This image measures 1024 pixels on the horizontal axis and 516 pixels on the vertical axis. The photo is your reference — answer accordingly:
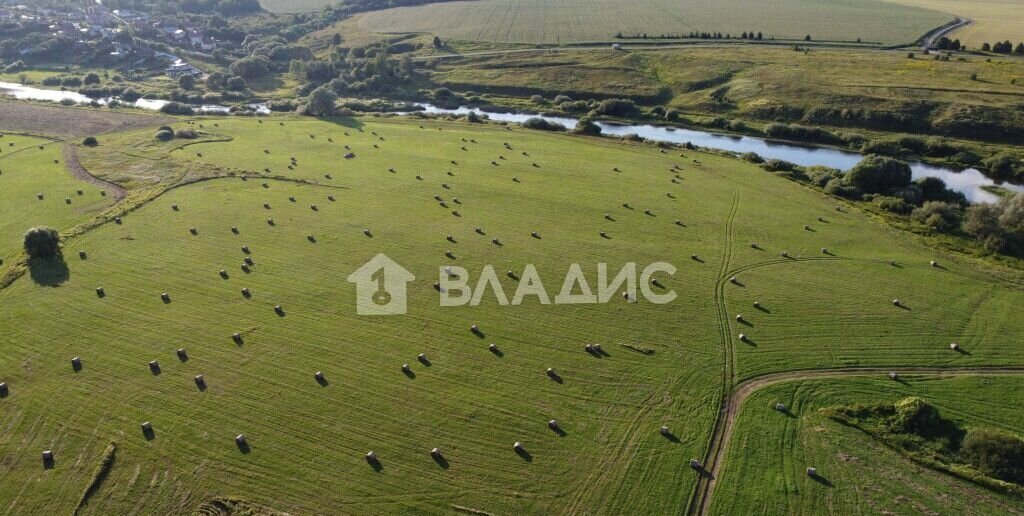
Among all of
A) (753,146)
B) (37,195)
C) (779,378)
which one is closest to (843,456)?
(779,378)

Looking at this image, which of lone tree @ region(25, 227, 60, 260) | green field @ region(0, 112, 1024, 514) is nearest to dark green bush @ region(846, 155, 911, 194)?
green field @ region(0, 112, 1024, 514)

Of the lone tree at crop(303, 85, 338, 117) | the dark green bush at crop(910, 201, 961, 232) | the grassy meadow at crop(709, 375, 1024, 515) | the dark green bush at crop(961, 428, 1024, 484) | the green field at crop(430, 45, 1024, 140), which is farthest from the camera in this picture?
the lone tree at crop(303, 85, 338, 117)

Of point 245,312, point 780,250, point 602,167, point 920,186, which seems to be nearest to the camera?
point 245,312

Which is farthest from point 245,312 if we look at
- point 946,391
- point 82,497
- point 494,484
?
point 946,391

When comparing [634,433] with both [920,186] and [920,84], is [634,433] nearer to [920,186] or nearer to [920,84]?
[920,186]

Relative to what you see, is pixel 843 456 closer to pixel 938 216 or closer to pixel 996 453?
pixel 996 453

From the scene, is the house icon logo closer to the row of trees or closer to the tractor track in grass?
the tractor track in grass

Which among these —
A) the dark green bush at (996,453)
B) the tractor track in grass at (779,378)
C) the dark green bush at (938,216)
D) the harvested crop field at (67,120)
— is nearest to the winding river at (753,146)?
the harvested crop field at (67,120)
